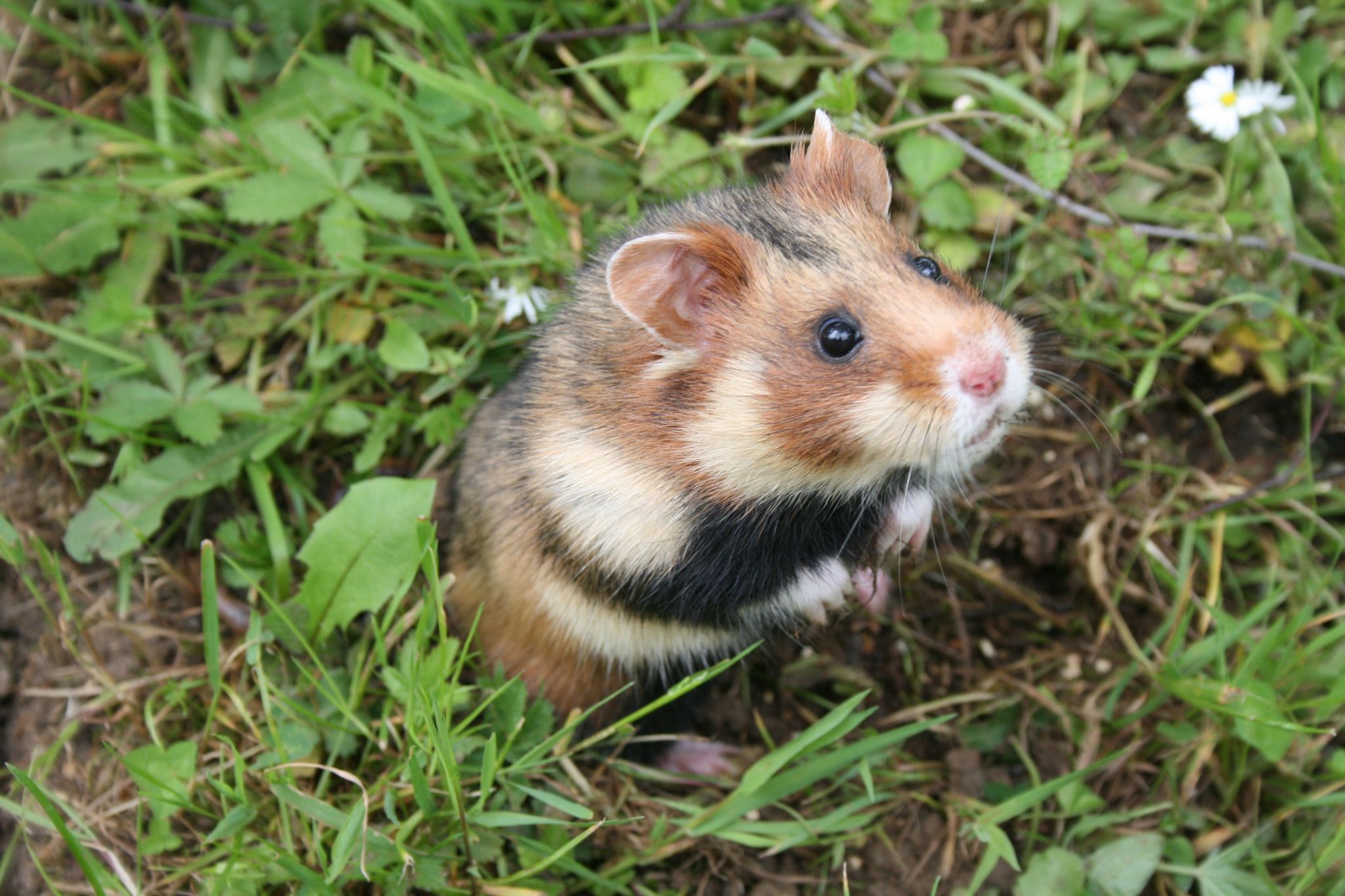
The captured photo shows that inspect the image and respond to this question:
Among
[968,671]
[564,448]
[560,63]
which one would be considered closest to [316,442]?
[564,448]

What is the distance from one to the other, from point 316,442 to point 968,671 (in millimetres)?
2766

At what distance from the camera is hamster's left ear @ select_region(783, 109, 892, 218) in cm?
296

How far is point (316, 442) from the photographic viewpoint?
13.5ft

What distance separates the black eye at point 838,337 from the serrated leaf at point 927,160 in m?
1.69

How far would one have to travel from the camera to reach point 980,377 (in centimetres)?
251

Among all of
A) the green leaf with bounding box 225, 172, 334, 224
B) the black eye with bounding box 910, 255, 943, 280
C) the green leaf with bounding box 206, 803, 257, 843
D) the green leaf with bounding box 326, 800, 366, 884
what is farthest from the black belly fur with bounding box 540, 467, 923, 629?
the green leaf with bounding box 225, 172, 334, 224

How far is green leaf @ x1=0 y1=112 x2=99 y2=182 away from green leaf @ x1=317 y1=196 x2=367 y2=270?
3.95ft

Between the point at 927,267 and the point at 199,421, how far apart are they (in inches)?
106

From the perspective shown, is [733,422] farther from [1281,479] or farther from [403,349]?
[1281,479]

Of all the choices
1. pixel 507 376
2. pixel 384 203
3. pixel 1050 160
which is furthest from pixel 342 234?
pixel 1050 160

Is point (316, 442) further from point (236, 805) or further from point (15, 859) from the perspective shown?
point (15, 859)

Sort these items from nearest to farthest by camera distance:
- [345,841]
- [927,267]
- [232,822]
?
1. [345,841]
2. [927,267]
3. [232,822]

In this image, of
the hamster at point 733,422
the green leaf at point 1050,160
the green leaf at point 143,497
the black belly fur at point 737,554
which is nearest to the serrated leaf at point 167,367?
the green leaf at point 143,497

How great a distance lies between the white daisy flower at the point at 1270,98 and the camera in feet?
13.8
